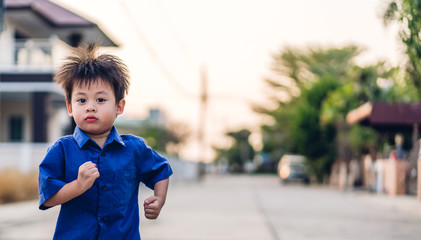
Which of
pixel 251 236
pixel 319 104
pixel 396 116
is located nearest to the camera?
pixel 251 236

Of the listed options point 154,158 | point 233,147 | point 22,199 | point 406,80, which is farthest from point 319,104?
point 233,147

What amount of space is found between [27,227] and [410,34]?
6.53m

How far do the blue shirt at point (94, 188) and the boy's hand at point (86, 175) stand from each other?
0.42 feet

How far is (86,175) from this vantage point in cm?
267

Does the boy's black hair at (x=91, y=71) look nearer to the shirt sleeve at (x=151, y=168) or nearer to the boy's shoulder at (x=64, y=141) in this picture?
the boy's shoulder at (x=64, y=141)

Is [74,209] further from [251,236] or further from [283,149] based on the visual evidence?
[283,149]

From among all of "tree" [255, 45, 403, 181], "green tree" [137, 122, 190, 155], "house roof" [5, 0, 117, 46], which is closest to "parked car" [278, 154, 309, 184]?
"tree" [255, 45, 403, 181]

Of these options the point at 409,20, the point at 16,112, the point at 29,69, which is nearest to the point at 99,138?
the point at 409,20

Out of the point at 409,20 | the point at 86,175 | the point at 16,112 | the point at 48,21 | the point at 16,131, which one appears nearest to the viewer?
the point at 86,175

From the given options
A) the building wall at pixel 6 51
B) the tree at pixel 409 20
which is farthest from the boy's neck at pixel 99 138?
the building wall at pixel 6 51

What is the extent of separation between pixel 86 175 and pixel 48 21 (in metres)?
21.7

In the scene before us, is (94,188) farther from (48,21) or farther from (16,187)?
(48,21)

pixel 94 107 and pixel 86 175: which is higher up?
pixel 94 107

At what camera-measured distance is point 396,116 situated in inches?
761
